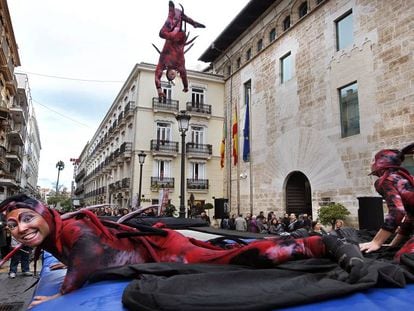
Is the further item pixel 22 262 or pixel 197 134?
pixel 197 134

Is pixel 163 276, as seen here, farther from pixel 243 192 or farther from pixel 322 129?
pixel 243 192

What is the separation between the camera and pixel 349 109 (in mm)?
12922

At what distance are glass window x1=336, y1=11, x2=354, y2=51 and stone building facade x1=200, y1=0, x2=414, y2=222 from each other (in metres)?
0.04

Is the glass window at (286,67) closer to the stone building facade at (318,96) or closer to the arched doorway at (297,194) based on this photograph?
the stone building facade at (318,96)

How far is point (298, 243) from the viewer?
2344 millimetres

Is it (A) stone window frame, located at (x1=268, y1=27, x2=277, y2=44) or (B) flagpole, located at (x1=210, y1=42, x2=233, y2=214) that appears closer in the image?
(A) stone window frame, located at (x1=268, y1=27, x2=277, y2=44)

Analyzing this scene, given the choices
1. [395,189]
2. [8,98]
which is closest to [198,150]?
[8,98]

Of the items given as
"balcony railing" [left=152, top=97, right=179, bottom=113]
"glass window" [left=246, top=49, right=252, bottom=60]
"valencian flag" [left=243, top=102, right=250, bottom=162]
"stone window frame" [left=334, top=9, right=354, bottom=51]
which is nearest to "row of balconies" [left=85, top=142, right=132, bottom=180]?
"balcony railing" [left=152, top=97, right=179, bottom=113]

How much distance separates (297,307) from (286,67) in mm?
16194

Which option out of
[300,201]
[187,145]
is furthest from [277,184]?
[187,145]

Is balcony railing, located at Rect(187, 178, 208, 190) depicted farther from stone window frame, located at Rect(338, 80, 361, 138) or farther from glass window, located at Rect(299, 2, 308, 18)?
stone window frame, located at Rect(338, 80, 361, 138)

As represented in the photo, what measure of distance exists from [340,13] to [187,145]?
13.5 metres

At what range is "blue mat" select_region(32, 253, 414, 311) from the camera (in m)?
1.67

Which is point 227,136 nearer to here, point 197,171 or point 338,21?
point 197,171
